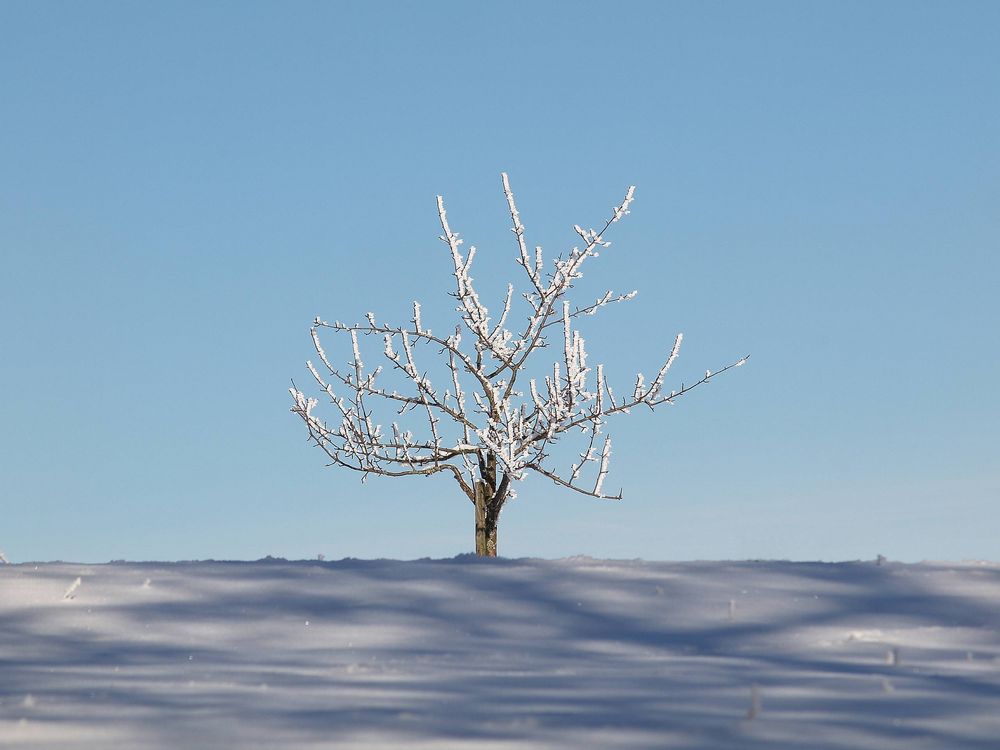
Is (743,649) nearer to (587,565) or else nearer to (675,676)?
(675,676)

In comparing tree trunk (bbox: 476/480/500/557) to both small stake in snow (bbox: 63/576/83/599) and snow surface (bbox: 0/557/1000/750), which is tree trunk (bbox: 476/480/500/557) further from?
small stake in snow (bbox: 63/576/83/599)

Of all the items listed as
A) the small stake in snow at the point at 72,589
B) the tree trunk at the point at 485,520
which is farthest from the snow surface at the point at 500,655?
the tree trunk at the point at 485,520

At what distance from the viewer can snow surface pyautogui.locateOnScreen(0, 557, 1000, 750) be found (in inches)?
125

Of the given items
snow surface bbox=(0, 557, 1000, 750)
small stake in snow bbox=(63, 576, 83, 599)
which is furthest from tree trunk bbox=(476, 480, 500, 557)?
small stake in snow bbox=(63, 576, 83, 599)

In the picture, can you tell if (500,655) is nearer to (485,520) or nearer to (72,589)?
(72,589)

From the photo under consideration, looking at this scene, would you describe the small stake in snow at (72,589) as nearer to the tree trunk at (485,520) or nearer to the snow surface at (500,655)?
the snow surface at (500,655)

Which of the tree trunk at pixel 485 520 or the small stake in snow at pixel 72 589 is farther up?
the tree trunk at pixel 485 520

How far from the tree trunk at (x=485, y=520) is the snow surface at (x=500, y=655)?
626 centimetres

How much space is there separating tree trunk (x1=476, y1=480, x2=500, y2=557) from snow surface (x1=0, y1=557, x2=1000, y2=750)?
6255 millimetres

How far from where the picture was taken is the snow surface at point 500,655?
3188 mm

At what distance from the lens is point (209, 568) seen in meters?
6.11

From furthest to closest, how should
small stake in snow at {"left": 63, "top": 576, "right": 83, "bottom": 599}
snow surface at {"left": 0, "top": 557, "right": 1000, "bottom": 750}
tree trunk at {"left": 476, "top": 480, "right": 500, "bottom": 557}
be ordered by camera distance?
tree trunk at {"left": 476, "top": 480, "right": 500, "bottom": 557} → small stake in snow at {"left": 63, "top": 576, "right": 83, "bottom": 599} → snow surface at {"left": 0, "top": 557, "right": 1000, "bottom": 750}

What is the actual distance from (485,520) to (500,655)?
8.08 meters

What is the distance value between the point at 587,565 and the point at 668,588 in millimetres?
624
